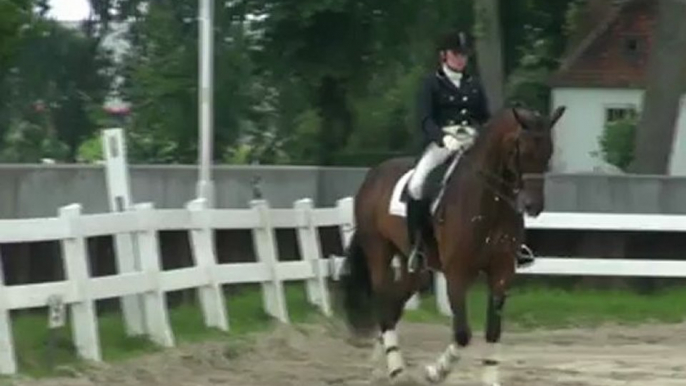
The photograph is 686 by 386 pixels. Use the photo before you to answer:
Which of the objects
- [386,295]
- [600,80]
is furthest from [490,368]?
[600,80]

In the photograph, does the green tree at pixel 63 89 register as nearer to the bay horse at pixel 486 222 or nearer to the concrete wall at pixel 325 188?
the concrete wall at pixel 325 188

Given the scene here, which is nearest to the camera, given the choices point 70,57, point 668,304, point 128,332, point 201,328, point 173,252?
point 128,332

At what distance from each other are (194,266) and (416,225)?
12.6 feet

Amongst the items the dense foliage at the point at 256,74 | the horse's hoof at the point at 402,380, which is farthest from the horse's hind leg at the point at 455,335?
the dense foliage at the point at 256,74

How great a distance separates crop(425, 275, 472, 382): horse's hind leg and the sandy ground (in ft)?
1.59

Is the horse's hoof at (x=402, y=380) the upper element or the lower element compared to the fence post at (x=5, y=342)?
lower

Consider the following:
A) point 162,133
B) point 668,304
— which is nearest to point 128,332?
point 668,304

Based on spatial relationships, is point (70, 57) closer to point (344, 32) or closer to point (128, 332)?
point (344, 32)

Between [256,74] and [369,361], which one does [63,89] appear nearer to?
[256,74]

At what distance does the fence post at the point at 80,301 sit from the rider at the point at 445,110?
2598mm

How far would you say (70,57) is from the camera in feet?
317

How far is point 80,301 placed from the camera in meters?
14.9

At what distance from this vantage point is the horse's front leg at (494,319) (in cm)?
1398

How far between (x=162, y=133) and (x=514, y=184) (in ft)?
183
